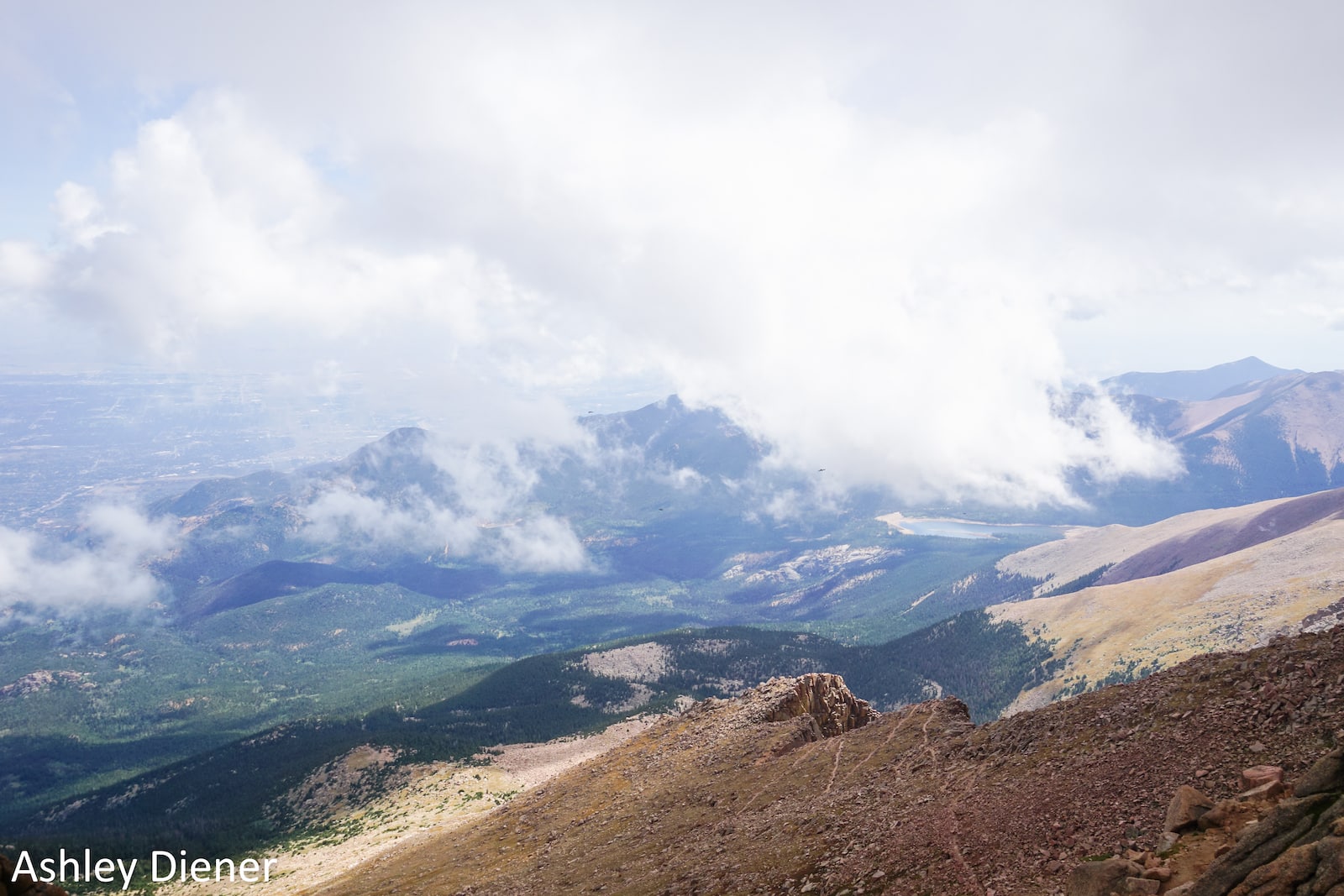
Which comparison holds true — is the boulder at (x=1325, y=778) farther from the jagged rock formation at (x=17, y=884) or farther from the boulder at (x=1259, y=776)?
the jagged rock formation at (x=17, y=884)

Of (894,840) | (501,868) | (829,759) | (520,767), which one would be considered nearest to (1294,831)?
(894,840)

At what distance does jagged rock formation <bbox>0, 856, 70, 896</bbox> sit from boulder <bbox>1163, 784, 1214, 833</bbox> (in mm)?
38400

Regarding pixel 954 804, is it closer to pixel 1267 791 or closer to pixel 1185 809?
pixel 1185 809

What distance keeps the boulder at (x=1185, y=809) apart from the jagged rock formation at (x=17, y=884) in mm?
38400

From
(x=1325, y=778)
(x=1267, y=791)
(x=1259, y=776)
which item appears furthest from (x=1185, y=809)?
(x=1325, y=778)

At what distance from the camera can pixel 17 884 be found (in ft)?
89.7

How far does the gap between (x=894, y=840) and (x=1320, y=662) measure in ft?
60.8

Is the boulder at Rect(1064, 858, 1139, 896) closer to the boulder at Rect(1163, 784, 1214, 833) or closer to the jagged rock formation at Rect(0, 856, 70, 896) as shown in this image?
the boulder at Rect(1163, 784, 1214, 833)

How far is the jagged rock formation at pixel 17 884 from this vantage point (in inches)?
1049

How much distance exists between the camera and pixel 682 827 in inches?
1921

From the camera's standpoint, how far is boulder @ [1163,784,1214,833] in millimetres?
23406

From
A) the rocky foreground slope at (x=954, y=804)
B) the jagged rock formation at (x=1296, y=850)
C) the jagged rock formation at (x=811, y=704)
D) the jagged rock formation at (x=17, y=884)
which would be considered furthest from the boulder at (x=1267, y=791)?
the jagged rock formation at (x=811, y=704)

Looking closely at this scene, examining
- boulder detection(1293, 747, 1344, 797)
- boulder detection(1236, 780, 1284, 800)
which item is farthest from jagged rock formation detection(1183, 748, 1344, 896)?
boulder detection(1236, 780, 1284, 800)

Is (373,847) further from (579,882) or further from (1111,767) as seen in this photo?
(1111,767)
